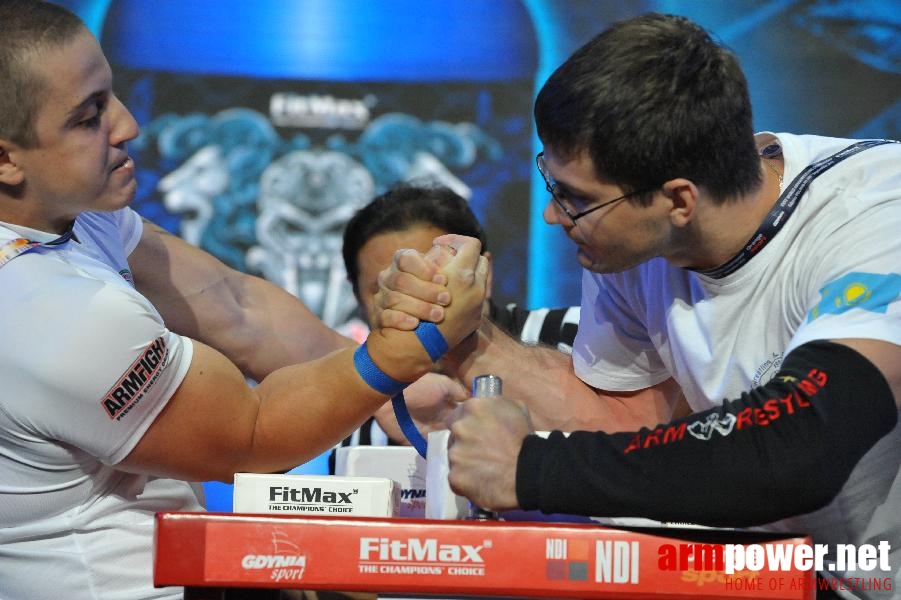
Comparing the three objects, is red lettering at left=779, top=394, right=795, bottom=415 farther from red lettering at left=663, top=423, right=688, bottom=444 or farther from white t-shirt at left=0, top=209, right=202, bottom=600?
white t-shirt at left=0, top=209, right=202, bottom=600

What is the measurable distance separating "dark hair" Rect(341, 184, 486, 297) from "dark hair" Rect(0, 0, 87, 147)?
1337mm

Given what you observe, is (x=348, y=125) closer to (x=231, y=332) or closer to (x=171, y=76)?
(x=171, y=76)

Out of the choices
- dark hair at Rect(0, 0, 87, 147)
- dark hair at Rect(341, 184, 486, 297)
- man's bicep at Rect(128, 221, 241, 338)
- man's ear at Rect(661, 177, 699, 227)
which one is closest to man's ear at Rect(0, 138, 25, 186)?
dark hair at Rect(0, 0, 87, 147)

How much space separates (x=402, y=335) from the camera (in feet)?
4.84

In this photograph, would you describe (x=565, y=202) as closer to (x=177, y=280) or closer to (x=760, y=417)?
(x=760, y=417)

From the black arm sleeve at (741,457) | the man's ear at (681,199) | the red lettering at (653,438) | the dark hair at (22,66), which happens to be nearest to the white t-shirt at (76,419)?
the dark hair at (22,66)

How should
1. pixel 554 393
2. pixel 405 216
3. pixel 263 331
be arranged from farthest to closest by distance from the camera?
1. pixel 405 216
2. pixel 263 331
3. pixel 554 393

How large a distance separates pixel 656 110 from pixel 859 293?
1.32 feet

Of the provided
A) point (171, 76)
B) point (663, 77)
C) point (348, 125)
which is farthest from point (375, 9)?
point (663, 77)

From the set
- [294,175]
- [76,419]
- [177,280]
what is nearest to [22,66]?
[76,419]

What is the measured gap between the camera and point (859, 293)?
4.31 ft

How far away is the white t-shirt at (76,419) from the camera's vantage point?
1334 mm

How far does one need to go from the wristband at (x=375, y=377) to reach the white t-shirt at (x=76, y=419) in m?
0.24

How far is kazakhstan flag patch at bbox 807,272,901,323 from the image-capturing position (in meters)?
1.29
